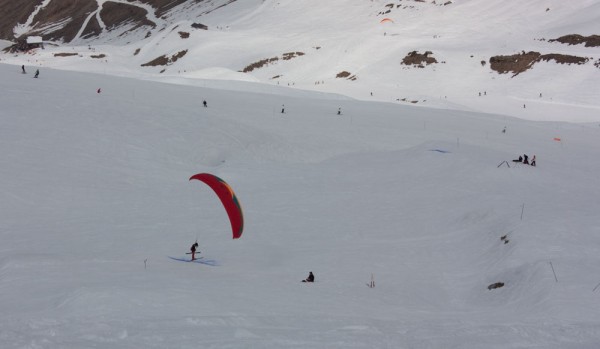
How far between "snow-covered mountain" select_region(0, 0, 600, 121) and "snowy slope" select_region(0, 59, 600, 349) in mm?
12020

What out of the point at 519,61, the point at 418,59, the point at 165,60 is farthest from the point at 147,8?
the point at 519,61

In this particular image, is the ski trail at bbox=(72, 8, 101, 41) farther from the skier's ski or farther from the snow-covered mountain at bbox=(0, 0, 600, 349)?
the skier's ski

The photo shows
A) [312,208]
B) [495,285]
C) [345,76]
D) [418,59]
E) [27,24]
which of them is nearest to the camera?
[495,285]

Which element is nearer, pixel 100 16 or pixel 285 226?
pixel 285 226

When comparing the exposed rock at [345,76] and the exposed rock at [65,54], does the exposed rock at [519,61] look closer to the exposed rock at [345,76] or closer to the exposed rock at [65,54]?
the exposed rock at [345,76]

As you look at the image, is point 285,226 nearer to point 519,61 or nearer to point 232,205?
point 232,205

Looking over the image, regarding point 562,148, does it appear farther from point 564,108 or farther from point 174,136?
Result: point 174,136

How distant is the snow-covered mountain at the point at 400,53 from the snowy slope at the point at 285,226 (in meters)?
12.0

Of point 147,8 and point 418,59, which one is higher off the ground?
point 147,8

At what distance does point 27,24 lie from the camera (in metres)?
160

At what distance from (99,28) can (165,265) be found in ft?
471

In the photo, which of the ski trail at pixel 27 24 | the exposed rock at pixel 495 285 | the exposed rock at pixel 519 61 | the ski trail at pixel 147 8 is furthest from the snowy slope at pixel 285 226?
the ski trail at pixel 27 24

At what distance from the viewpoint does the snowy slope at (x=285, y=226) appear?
31.5ft

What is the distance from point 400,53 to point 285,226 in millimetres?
49895
